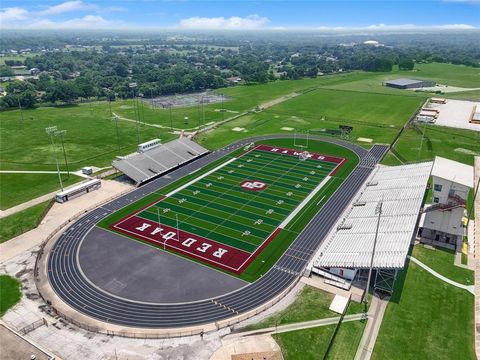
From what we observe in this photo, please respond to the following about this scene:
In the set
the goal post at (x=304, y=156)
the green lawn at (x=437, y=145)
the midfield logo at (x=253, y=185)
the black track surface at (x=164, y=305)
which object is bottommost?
the black track surface at (x=164, y=305)

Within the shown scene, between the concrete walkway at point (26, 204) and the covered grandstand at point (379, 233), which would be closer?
the covered grandstand at point (379, 233)

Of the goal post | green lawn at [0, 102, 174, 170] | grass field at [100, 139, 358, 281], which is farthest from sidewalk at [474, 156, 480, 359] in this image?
green lawn at [0, 102, 174, 170]

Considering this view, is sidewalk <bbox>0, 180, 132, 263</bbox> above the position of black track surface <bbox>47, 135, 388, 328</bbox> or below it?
above

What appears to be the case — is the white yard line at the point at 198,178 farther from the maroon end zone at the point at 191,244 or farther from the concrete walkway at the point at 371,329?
the concrete walkway at the point at 371,329

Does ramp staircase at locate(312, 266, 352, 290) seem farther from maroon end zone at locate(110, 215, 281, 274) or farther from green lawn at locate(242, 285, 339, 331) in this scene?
maroon end zone at locate(110, 215, 281, 274)

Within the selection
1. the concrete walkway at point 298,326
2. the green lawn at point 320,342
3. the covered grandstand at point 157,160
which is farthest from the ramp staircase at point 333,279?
the covered grandstand at point 157,160

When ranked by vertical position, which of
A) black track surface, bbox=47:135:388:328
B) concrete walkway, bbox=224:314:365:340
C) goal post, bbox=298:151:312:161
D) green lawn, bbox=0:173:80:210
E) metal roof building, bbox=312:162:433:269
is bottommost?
black track surface, bbox=47:135:388:328
